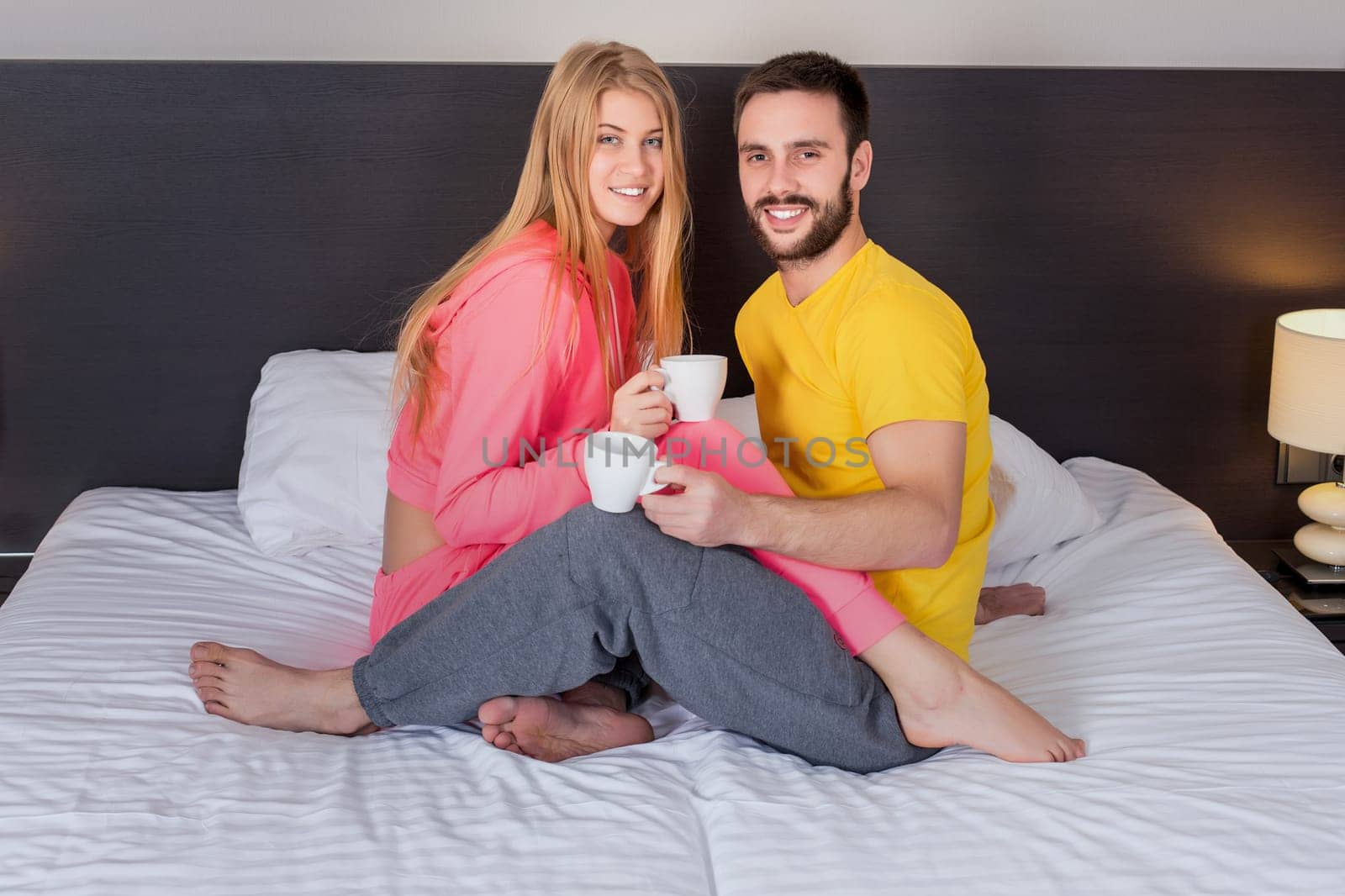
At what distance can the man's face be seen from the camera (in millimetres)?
1589

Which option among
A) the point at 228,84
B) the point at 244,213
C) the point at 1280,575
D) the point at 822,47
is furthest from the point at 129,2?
the point at 1280,575

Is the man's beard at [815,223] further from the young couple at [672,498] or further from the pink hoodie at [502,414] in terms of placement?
the pink hoodie at [502,414]

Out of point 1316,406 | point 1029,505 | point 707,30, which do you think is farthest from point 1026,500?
point 707,30

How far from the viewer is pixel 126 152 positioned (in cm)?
226

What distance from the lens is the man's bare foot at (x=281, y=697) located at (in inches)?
58.6

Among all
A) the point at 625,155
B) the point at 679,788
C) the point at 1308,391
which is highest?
the point at 625,155

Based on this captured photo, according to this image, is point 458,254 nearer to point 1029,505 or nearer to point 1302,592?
point 1029,505

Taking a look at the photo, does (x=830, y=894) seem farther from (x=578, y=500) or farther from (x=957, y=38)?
(x=957, y=38)

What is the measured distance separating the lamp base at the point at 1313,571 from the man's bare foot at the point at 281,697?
69.3 inches

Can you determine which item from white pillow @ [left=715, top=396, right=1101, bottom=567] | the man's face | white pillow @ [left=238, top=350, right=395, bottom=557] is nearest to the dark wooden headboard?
white pillow @ [left=238, top=350, right=395, bottom=557]

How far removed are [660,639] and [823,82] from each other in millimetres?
757

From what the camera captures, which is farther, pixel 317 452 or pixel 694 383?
pixel 317 452

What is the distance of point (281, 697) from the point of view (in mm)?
1501

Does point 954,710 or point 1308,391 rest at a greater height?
point 1308,391
